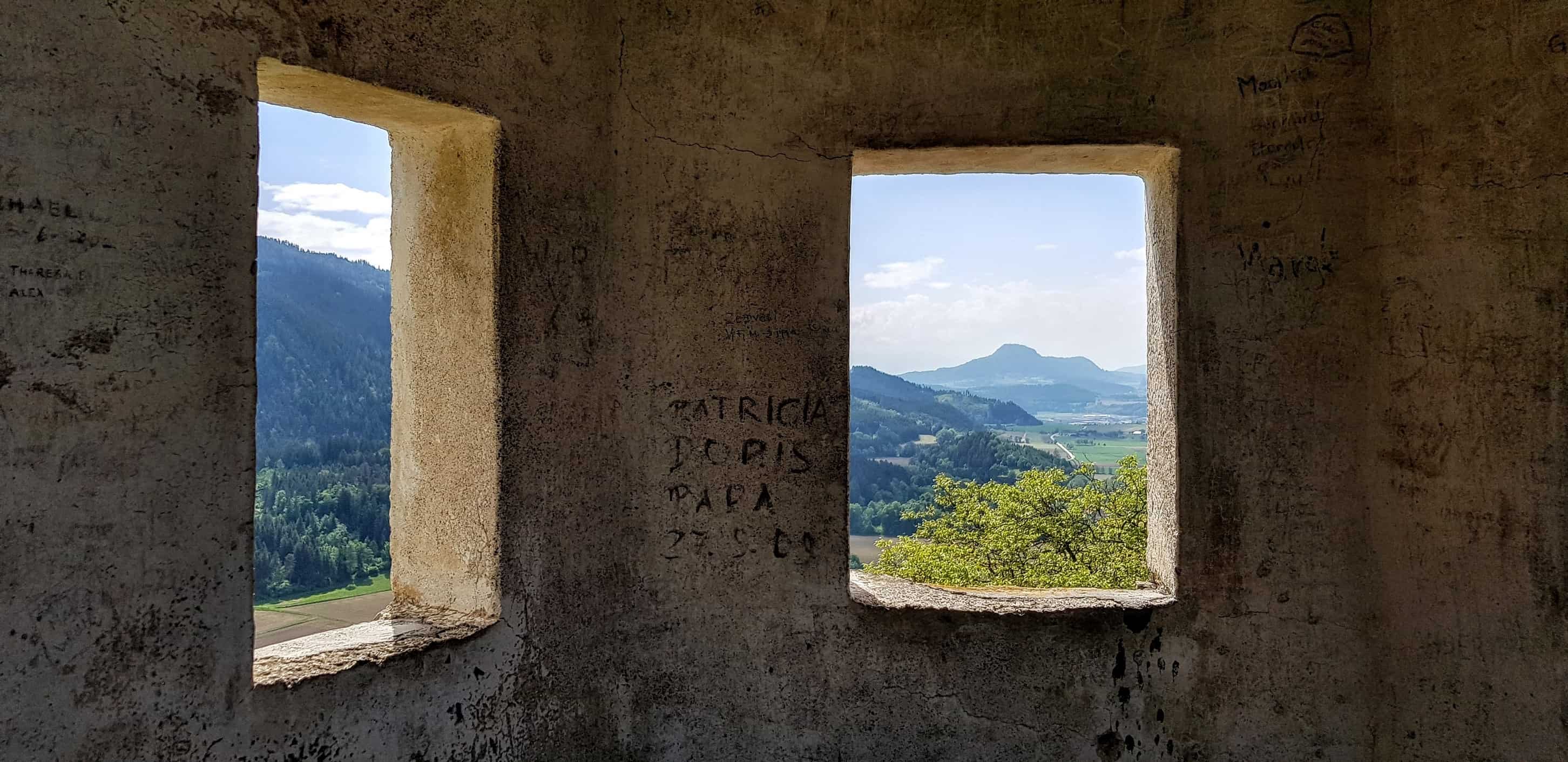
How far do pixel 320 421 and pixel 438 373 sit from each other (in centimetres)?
347

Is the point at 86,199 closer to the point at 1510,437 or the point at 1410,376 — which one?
the point at 1410,376

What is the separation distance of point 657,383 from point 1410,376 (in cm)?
242

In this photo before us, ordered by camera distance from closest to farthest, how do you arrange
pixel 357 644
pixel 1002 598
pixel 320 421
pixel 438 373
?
pixel 357 644, pixel 438 373, pixel 1002 598, pixel 320 421

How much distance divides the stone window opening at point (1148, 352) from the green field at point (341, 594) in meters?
2.30

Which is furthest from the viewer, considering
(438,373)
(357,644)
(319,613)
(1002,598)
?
(319,613)

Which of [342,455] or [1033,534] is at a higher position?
[342,455]

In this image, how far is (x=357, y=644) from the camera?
7.91 ft

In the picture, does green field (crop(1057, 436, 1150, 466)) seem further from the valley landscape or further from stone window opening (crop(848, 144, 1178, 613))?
stone window opening (crop(848, 144, 1178, 613))

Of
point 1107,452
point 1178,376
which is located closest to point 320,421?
point 1178,376

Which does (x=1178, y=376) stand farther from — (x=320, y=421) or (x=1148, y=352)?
(x=320, y=421)

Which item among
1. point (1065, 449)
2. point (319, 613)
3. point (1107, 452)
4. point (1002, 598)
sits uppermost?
point (1002, 598)

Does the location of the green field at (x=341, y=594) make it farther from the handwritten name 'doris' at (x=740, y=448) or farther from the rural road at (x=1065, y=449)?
the rural road at (x=1065, y=449)

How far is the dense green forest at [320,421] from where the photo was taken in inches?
153

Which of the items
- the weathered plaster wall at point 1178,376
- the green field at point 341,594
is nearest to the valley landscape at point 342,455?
the green field at point 341,594
